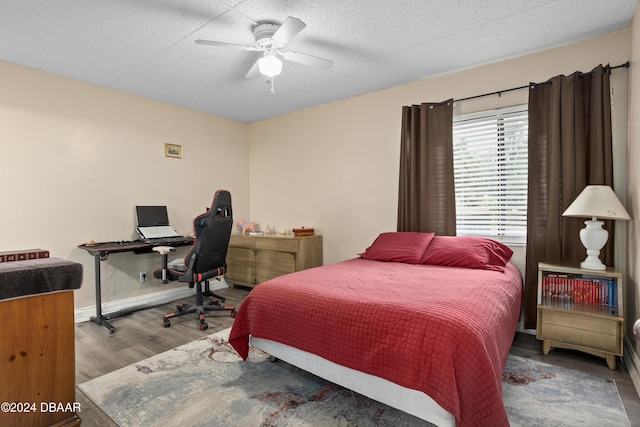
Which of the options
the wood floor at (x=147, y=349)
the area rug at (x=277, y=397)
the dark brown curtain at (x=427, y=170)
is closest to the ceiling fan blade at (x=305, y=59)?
the dark brown curtain at (x=427, y=170)

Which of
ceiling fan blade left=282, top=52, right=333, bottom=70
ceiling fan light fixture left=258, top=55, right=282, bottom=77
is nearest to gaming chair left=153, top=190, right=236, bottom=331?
ceiling fan light fixture left=258, top=55, right=282, bottom=77

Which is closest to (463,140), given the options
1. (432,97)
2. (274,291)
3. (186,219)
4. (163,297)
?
(432,97)

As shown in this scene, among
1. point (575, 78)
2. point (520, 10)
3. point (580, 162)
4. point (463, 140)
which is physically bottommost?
point (580, 162)

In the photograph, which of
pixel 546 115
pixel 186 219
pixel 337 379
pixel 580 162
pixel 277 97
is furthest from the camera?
pixel 186 219

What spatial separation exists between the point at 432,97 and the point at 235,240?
123 inches

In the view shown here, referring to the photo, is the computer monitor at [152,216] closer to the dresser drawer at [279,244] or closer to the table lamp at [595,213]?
the dresser drawer at [279,244]

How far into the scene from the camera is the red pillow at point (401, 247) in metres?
3.11

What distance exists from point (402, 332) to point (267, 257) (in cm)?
296

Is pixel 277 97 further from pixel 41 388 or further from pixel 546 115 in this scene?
pixel 41 388

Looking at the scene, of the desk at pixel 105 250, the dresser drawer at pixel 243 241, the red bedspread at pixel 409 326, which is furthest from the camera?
the dresser drawer at pixel 243 241

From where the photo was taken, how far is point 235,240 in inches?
186

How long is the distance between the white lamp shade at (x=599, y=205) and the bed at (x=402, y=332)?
27.5 inches

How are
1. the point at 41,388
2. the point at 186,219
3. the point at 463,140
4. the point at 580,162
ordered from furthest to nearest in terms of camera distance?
the point at 186,219 < the point at 463,140 < the point at 580,162 < the point at 41,388

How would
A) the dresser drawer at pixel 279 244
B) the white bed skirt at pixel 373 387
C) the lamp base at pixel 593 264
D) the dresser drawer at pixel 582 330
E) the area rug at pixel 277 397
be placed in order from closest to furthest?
the white bed skirt at pixel 373 387
the area rug at pixel 277 397
the dresser drawer at pixel 582 330
the lamp base at pixel 593 264
the dresser drawer at pixel 279 244
